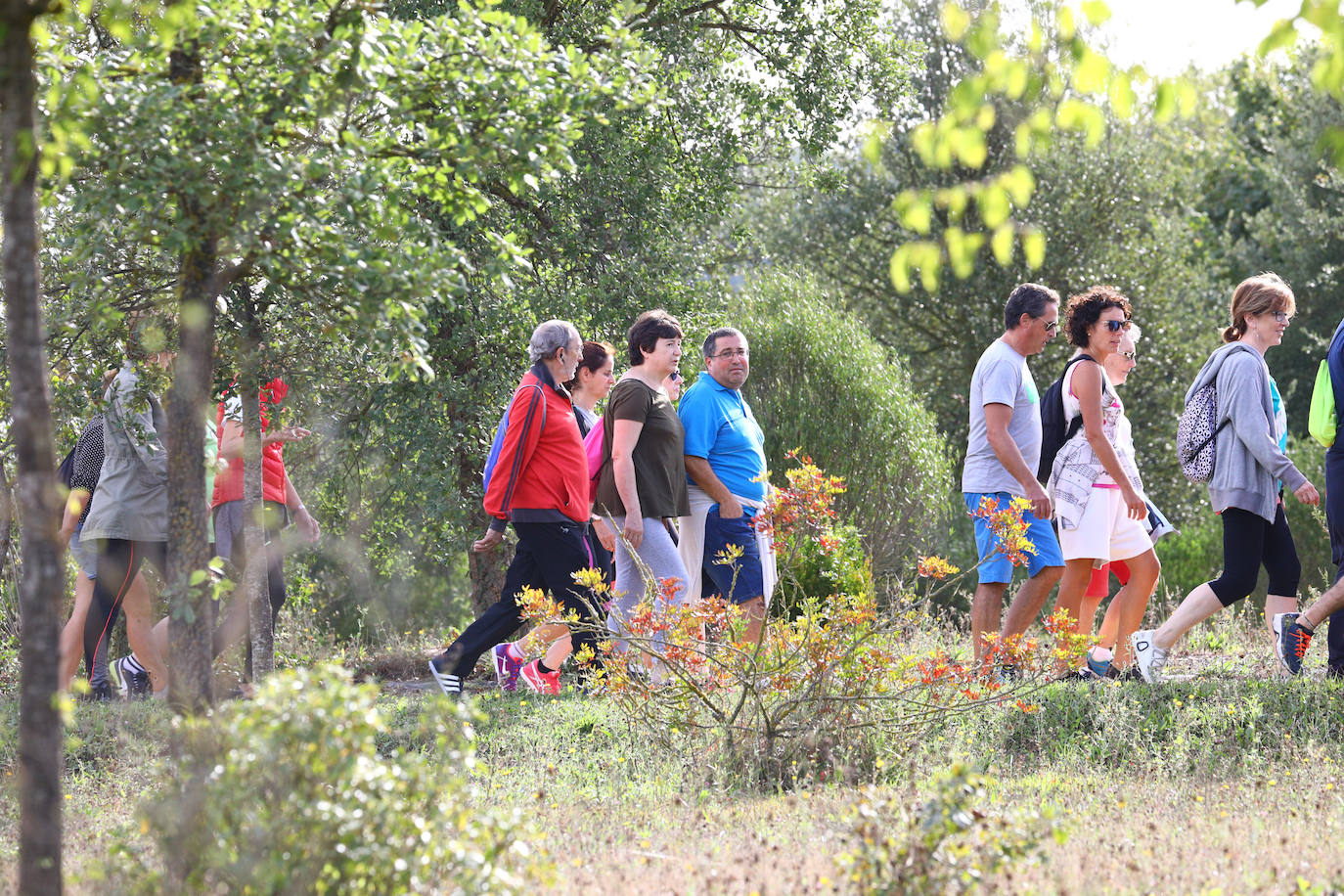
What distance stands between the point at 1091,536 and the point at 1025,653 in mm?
1958

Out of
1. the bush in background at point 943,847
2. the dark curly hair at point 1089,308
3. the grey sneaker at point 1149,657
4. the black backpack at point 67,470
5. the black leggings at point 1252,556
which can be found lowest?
the grey sneaker at point 1149,657

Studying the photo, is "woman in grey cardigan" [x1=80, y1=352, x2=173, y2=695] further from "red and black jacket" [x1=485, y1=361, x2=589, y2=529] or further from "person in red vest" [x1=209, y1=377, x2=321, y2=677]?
"red and black jacket" [x1=485, y1=361, x2=589, y2=529]

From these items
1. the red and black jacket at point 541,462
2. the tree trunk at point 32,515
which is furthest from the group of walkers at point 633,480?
the tree trunk at point 32,515

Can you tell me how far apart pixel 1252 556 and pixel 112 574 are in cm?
584

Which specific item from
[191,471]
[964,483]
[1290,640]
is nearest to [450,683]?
[964,483]

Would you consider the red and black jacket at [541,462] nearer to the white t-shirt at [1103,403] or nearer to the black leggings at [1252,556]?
the white t-shirt at [1103,403]

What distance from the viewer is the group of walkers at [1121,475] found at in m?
6.54

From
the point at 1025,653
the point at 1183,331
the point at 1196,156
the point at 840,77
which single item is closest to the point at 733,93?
the point at 840,77

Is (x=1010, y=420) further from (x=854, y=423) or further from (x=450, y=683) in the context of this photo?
(x=854, y=423)

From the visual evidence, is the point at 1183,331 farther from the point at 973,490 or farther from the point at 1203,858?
the point at 1203,858

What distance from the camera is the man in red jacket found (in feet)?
21.9

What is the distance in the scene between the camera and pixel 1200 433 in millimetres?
6773

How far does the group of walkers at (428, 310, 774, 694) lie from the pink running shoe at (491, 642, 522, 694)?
428 millimetres

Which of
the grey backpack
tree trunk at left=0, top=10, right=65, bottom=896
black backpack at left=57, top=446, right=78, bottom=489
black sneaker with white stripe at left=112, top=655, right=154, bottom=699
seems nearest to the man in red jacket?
black sneaker with white stripe at left=112, top=655, right=154, bottom=699
